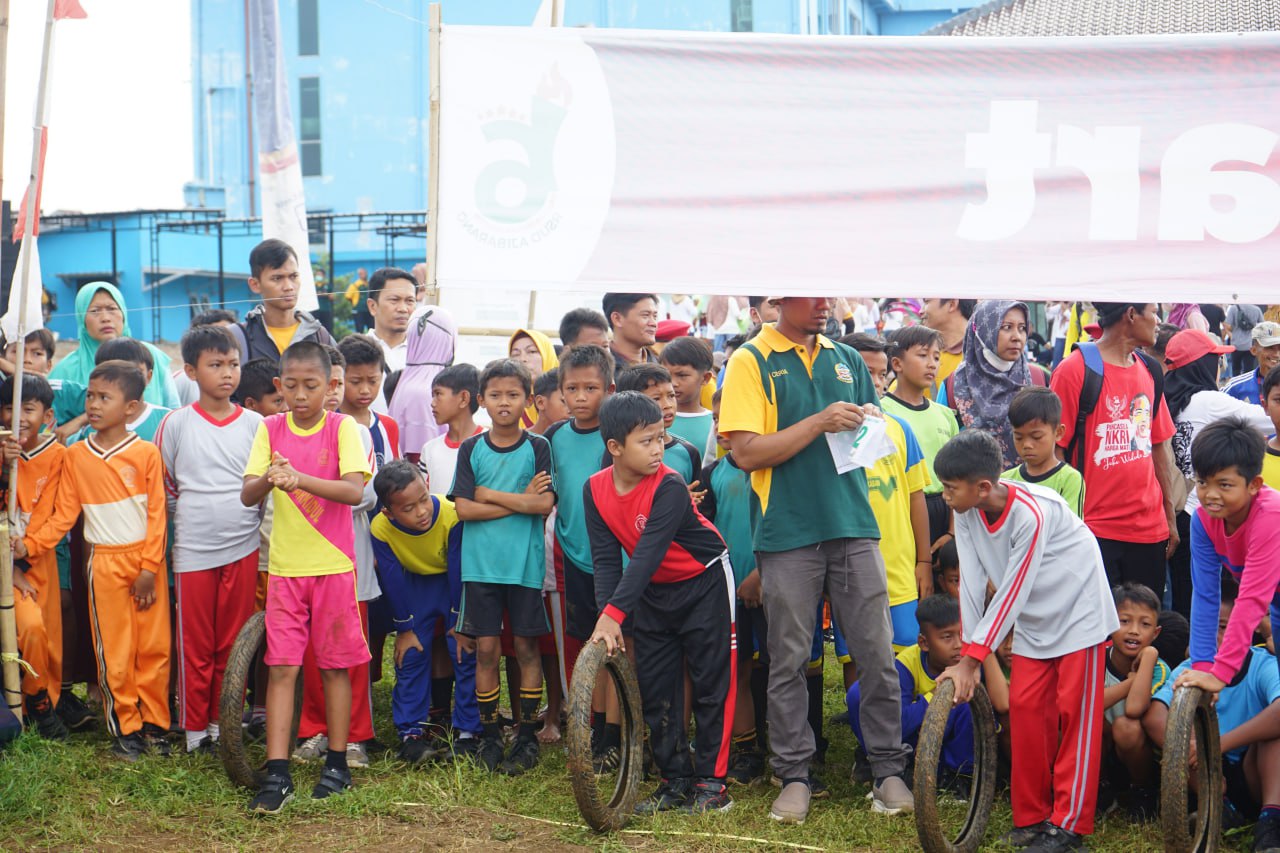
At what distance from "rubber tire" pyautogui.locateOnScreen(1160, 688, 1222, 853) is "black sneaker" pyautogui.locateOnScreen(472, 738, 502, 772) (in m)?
2.62

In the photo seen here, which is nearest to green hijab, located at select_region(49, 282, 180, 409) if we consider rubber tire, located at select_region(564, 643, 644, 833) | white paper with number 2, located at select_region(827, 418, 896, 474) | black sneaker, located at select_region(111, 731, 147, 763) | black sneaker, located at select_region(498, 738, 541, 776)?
black sneaker, located at select_region(111, 731, 147, 763)

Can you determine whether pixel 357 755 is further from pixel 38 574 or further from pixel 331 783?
pixel 38 574

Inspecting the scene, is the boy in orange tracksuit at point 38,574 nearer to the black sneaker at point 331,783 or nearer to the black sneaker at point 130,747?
the black sneaker at point 130,747

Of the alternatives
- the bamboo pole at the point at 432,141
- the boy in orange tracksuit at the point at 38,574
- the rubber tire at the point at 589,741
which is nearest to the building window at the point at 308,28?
the bamboo pole at the point at 432,141

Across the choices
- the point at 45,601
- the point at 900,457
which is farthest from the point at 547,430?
the point at 45,601

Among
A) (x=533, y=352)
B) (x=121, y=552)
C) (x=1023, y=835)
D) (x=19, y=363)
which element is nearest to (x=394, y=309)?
(x=533, y=352)

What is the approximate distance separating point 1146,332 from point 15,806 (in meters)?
5.09

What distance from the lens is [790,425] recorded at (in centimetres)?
480

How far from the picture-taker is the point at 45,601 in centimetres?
578

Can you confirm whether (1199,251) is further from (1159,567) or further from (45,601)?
(45,601)

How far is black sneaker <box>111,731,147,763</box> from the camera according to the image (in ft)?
18.1

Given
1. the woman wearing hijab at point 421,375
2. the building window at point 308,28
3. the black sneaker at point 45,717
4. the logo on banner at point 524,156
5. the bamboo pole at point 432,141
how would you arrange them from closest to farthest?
the logo on banner at point 524,156, the black sneaker at point 45,717, the bamboo pole at point 432,141, the woman wearing hijab at point 421,375, the building window at point 308,28

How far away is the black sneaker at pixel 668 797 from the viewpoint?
4.88 m

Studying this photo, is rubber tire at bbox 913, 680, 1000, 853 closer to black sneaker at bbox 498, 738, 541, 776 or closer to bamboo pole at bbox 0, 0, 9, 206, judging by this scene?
black sneaker at bbox 498, 738, 541, 776
